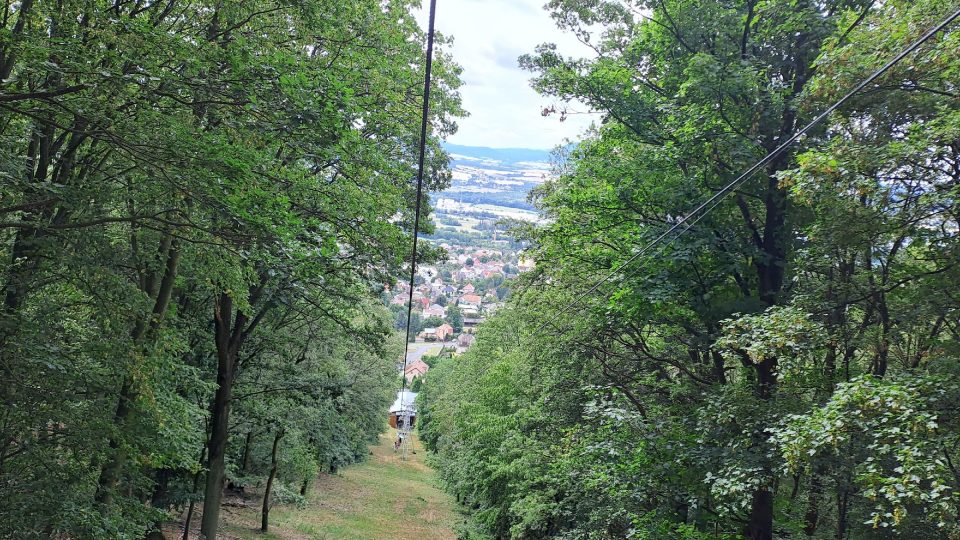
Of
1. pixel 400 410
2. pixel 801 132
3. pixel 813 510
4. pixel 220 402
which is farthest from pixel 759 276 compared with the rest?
pixel 400 410

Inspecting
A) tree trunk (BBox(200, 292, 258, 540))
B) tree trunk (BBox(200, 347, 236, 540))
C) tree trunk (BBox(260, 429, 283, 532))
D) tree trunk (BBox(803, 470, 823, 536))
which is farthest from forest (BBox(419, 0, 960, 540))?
tree trunk (BBox(260, 429, 283, 532))

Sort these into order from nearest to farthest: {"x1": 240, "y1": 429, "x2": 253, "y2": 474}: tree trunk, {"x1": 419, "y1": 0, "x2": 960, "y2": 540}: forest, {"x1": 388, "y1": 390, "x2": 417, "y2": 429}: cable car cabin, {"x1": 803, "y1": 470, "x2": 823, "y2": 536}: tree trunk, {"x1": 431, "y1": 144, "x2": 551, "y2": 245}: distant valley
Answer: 1. {"x1": 419, "y1": 0, "x2": 960, "y2": 540}: forest
2. {"x1": 803, "y1": 470, "x2": 823, "y2": 536}: tree trunk
3. {"x1": 240, "y1": 429, "x2": 253, "y2": 474}: tree trunk
4. {"x1": 431, "y1": 144, "x2": 551, "y2": 245}: distant valley
5. {"x1": 388, "y1": 390, "x2": 417, "y2": 429}: cable car cabin

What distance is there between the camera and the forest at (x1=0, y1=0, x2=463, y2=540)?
241 inches

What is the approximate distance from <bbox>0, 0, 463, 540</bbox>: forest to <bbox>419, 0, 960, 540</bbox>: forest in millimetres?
4253

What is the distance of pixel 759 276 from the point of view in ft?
36.4

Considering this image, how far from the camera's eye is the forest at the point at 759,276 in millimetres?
6801

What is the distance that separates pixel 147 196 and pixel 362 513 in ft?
81.3

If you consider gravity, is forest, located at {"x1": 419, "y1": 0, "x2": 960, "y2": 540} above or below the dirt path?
above

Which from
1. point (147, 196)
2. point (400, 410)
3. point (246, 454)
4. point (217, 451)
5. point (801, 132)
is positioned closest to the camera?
point (801, 132)

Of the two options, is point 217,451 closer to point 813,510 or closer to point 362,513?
point 813,510

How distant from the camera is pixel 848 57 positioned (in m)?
7.33

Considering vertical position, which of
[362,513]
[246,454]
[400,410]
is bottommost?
[362,513]

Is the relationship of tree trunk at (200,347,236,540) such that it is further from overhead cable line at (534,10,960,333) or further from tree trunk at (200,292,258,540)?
overhead cable line at (534,10,960,333)

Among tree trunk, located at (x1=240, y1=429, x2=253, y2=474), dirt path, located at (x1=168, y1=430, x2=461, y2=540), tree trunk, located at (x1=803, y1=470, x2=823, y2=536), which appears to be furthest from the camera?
dirt path, located at (x1=168, y1=430, x2=461, y2=540)
